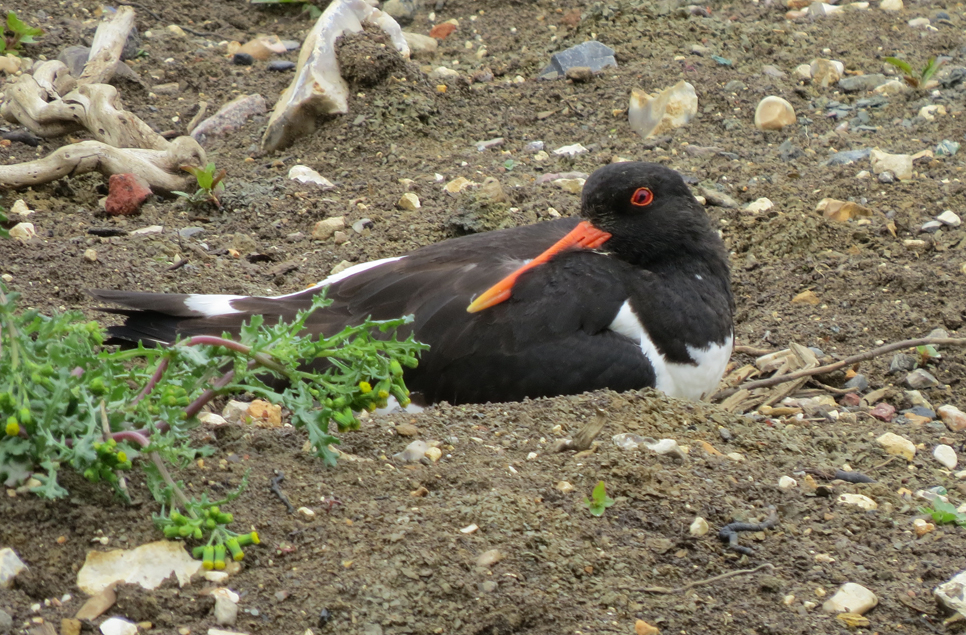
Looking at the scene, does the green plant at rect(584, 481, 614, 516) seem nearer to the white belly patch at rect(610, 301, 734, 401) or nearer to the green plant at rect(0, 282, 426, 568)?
the green plant at rect(0, 282, 426, 568)

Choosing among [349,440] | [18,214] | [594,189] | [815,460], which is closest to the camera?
[349,440]

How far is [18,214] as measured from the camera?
5.35 m

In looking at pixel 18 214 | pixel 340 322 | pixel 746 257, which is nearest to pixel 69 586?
pixel 340 322

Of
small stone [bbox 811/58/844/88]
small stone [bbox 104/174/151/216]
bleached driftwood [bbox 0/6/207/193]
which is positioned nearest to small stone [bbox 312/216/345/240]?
bleached driftwood [bbox 0/6/207/193]

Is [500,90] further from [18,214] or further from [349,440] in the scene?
[349,440]

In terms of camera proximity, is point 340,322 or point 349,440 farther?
point 340,322

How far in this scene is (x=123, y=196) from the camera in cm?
553

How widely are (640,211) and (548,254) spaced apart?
47cm

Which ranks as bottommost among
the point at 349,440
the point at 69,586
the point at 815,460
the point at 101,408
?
the point at 815,460

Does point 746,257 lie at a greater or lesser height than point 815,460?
lesser

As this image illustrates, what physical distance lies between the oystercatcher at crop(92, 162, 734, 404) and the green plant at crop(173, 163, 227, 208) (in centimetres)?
159

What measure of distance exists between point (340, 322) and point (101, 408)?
6.18ft

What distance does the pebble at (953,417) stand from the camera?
3.98m

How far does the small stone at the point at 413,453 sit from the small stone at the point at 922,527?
54.8 inches
